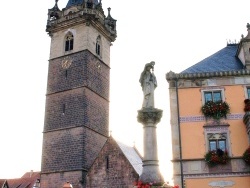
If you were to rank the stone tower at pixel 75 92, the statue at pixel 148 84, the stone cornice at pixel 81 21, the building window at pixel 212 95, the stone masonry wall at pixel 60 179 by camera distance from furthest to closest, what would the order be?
the stone cornice at pixel 81 21
the stone tower at pixel 75 92
the stone masonry wall at pixel 60 179
the building window at pixel 212 95
the statue at pixel 148 84

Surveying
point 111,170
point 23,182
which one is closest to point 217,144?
point 111,170

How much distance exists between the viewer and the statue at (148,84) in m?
14.7

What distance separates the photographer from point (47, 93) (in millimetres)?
37219

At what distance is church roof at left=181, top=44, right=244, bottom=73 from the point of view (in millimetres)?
23531

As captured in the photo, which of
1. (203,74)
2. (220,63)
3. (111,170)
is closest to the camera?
(203,74)

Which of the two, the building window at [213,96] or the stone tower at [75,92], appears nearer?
the building window at [213,96]

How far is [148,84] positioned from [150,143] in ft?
8.17

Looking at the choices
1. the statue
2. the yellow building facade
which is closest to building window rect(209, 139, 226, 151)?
the yellow building facade

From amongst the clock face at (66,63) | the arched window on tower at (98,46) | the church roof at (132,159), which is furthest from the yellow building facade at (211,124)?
the arched window on tower at (98,46)

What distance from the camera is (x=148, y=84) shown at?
15062 mm

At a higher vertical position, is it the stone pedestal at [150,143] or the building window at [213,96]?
the building window at [213,96]

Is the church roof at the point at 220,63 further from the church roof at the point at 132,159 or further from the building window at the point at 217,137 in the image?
the church roof at the point at 132,159

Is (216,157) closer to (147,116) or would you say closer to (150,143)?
(150,143)

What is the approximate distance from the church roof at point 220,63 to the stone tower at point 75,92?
1345 cm
